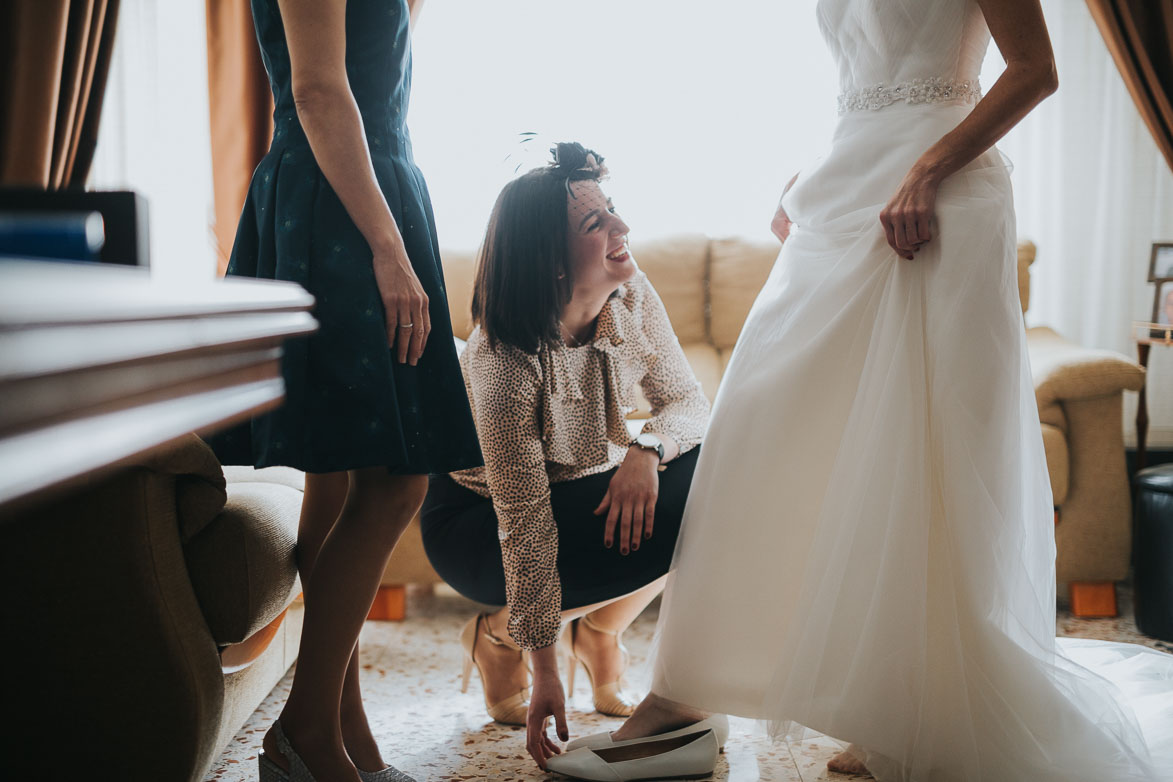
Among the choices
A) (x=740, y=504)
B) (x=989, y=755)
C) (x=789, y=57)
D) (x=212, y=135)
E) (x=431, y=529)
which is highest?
(x=789, y=57)

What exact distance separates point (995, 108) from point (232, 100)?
105 inches

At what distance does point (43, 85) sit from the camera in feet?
9.06

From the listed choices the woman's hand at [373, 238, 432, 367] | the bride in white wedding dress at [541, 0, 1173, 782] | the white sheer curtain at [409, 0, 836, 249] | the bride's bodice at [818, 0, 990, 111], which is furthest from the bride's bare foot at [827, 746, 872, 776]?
the white sheer curtain at [409, 0, 836, 249]

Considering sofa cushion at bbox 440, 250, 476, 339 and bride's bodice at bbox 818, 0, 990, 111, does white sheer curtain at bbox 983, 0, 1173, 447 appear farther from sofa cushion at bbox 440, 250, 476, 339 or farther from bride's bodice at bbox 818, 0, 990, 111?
bride's bodice at bbox 818, 0, 990, 111

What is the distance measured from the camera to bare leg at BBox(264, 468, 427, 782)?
45.5 inches

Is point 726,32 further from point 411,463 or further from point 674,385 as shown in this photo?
point 411,463

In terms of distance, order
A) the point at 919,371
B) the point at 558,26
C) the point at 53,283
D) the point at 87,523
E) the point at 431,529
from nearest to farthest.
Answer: the point at 53,283, the point at 87,523, the point at 919,371, the point at 431,529, the point at 558,26

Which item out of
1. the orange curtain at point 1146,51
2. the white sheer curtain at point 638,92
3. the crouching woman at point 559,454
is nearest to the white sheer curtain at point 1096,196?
the orange curtain at point 1146,51

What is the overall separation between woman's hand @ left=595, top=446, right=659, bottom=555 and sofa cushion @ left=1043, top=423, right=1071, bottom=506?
1.31 meters

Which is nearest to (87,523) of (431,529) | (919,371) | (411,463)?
(411,463)

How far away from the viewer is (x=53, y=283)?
0.66 ft

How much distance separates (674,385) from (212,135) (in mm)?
2180

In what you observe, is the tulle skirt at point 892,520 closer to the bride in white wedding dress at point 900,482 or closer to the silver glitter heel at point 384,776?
the bride in white wedding dress at point 900,482

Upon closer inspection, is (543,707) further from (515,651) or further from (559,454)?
(559,454)
